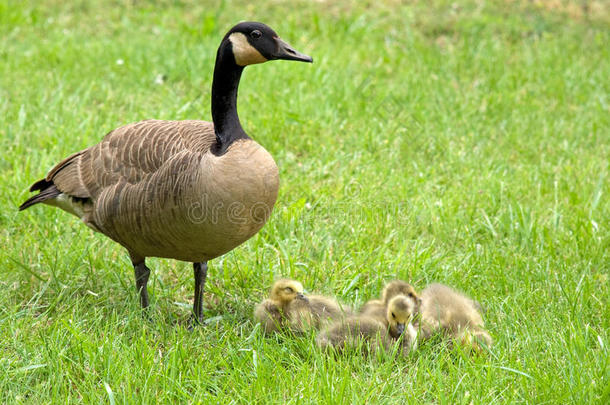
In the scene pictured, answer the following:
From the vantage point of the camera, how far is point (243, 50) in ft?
13.6

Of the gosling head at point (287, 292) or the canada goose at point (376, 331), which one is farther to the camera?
the gosling head at point (287, 292)

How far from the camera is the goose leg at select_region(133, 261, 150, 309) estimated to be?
454 centimetres

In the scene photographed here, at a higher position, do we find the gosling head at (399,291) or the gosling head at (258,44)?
the gosling head at (258,44)

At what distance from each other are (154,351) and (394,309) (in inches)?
48.9

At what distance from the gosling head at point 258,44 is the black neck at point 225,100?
56 millimetres

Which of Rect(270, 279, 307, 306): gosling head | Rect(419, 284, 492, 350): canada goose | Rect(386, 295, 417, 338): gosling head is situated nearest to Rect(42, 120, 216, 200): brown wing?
Rect(270, 279, 307, 306): gosling head

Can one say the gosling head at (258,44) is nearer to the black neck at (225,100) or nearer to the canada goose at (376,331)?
the black neck at (225,100)

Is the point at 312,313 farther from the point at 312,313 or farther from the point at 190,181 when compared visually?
the point at 190,181

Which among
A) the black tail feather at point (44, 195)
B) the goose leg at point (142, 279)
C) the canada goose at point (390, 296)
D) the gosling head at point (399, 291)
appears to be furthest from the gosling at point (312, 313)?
the black tail feather at point (44, 195)

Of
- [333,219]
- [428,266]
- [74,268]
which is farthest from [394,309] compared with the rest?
[74,268]

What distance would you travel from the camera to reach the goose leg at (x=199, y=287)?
4570 millimetres

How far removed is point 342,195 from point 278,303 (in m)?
1.65

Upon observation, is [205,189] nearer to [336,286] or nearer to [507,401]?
[336,286]

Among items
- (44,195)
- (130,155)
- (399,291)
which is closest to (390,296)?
(399,291)
